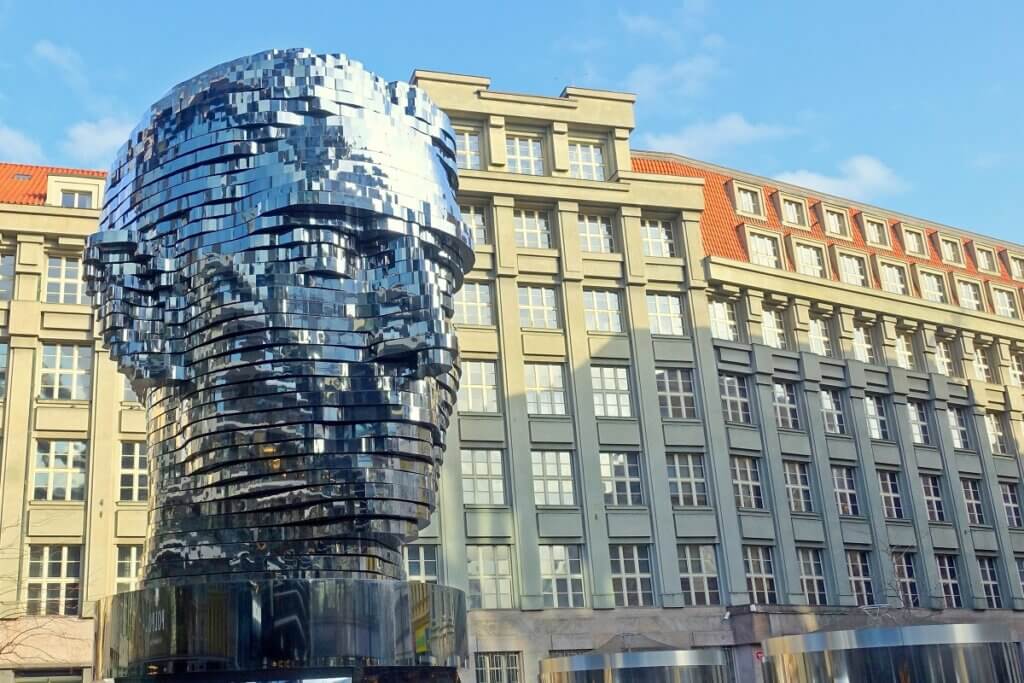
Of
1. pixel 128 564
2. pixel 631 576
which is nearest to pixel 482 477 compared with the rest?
pixel 631 576

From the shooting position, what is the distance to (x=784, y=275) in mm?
42469

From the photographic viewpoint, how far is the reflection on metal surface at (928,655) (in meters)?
14.8

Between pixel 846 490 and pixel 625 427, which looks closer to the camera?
pixel 625 427

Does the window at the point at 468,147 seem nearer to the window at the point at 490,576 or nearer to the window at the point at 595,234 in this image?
the window at the point at 595,234

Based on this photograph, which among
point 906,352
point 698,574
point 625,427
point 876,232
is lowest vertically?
point 698,574

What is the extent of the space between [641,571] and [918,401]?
15550 mm

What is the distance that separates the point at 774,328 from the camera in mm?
42438

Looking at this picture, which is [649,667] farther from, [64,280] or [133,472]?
[64,280]

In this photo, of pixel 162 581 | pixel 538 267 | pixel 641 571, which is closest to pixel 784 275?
pixel 538 267

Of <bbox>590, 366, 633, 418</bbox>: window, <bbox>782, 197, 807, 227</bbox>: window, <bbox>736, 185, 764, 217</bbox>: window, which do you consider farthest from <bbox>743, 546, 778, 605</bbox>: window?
<bbox>782, 197, 807, 227</bbox>: window

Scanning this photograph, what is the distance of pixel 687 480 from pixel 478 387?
7253 mm

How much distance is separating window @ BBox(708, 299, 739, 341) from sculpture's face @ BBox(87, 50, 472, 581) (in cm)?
2318

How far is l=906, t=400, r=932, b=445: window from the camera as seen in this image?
145 feet

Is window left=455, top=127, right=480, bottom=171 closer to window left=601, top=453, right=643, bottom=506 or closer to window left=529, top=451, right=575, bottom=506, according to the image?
window left=529, top=451, right=575, bottom=506
